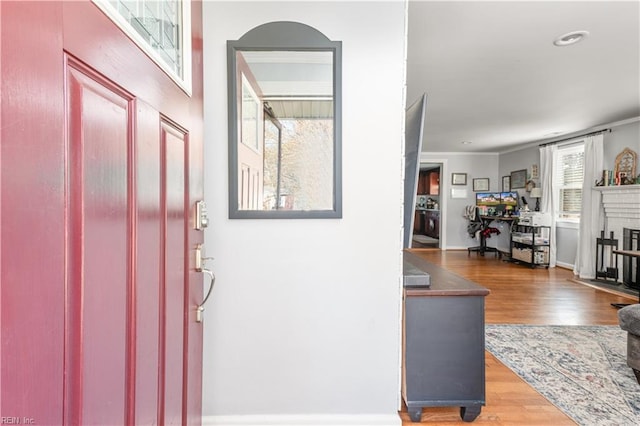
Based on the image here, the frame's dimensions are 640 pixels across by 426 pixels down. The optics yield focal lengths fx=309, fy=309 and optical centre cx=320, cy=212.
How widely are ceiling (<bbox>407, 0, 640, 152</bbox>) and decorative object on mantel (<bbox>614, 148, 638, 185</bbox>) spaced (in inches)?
21.1

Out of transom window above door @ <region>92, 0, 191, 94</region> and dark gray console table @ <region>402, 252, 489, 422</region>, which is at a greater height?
transom window above door @ <region>92, 0, 191, 94</region>

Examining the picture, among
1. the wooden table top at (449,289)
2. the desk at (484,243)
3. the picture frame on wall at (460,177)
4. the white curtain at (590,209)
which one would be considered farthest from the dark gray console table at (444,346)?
the picture frame on wall at (460,177)

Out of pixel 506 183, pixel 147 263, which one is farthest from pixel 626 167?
pixel 147 263

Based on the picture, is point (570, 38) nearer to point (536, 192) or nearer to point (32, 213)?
point (32, 213)

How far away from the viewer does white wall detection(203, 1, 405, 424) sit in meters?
1.43

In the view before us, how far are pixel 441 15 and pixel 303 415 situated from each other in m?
2.49

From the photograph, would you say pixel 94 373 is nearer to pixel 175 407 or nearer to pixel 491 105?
pixel 175 407

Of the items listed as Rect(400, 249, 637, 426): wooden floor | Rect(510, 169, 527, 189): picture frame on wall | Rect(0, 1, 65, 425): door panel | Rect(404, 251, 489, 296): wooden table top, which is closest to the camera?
Rect(0, 1, 65, 425): door panel

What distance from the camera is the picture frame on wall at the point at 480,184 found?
25.0ft

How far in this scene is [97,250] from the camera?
571 mm

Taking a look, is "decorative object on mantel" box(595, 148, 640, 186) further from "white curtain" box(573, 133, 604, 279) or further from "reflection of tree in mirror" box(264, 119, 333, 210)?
"reflection of tree in mirror" box(264, 119, 333, 210)

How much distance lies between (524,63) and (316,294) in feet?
9.22

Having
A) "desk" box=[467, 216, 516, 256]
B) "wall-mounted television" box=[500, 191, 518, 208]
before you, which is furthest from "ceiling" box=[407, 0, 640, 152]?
"desk" box=[467, 216, 516, 256]

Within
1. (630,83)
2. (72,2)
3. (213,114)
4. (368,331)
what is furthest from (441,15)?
(630,83)
